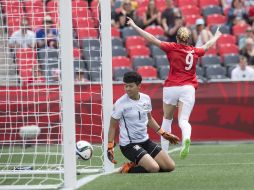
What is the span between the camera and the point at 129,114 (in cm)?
1349

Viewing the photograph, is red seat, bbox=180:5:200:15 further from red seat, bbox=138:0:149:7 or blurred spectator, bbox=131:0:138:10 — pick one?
blurred spectator, bbox=131:0:138:10

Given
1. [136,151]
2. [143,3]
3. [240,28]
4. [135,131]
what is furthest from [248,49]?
[136,151]

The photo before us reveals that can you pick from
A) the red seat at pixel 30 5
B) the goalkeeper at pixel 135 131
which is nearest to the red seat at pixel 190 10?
the red seat at pixel 30 5

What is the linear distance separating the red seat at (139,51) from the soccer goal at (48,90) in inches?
92.5

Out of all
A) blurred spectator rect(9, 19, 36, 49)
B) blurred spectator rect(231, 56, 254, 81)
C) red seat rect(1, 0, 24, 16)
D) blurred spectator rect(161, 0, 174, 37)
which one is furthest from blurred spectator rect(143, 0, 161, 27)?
red seat rect(1, 0, 24, 16)


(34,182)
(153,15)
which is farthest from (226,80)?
(34,182)

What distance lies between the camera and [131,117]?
13.5 m

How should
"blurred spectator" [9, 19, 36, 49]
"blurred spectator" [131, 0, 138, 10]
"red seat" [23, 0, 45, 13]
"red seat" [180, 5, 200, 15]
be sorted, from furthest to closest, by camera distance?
"red seat" [180, 5, 200, 15]
"blurred spectator" [131, 0, 138, 10]
"blurred spectator" [9, 19, 36, 49]
"red seat" [23, 0, 45, 13]

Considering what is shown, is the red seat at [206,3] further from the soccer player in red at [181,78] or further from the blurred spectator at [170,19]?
the soccer player in red at [181,78]

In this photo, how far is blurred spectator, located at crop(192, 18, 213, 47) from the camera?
23672 mm

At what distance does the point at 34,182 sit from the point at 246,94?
349 inches

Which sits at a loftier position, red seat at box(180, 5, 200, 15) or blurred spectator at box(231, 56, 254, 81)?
red seat at box(180, 5, 200, 15)

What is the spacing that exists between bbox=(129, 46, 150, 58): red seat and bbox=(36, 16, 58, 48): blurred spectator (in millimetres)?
4856

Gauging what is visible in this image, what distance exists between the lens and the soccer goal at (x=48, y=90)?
11.9 meters
